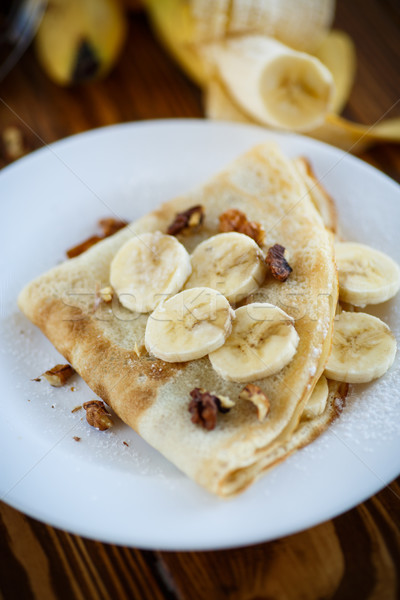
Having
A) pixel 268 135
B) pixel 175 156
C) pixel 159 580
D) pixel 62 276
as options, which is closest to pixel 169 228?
pixel 62 276

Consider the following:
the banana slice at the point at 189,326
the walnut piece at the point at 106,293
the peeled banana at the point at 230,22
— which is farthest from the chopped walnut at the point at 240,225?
the peeled banana at the point at 230,22

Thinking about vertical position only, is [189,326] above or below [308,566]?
above

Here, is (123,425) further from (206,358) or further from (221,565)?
(221,565)

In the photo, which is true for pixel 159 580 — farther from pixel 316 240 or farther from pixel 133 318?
pixel 316 240

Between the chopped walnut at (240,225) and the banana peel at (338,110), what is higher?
the chopped walnut at (240,225)

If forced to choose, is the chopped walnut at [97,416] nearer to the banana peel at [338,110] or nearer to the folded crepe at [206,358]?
the folded crepe at [206,358]

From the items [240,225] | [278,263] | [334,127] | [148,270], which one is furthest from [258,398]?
[334,127]
